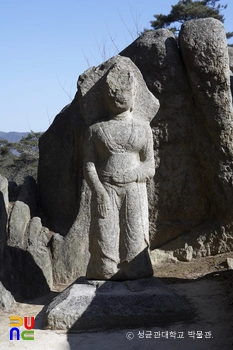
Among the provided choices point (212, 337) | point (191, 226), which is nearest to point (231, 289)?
point (212, 337)

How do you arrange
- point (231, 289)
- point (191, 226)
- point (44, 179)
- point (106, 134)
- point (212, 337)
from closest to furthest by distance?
point (212, 337) → point (106, 134) → point (231, 289) → point (191, 226) → point (44, 179)

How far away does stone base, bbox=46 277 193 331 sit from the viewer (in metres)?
4.89

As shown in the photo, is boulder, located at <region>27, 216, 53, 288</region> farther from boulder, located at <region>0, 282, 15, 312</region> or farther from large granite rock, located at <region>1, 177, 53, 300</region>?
boulder, located at <region>0, 282, 15, 312</region>

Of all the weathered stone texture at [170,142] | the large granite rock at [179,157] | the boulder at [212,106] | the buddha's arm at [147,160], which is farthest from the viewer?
the weathered stone texture at [170,142]

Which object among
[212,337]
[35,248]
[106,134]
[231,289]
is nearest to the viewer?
[212,337]

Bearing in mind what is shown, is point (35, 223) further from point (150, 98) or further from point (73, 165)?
point (150, 98)

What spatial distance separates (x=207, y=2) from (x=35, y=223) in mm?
12698

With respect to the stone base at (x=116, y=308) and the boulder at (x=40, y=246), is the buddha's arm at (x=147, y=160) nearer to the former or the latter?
the stone base at (x=116, y=308)

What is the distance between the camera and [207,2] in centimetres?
1739

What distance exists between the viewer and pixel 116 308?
4949 mm

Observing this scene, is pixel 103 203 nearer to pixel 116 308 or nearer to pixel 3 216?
Result: pixel 116 308

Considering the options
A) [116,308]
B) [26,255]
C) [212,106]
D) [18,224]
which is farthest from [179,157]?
[116,308]

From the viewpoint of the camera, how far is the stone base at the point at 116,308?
489cm

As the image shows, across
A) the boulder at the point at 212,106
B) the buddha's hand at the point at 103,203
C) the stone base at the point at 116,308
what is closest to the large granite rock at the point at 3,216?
the stone base at the point at 116,308
